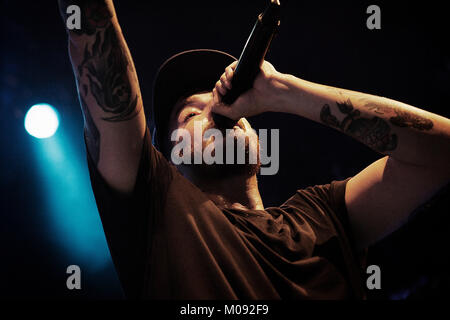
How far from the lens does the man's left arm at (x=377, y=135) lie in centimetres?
101

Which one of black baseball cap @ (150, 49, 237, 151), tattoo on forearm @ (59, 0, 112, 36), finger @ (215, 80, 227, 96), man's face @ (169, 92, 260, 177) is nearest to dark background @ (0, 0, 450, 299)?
black baseball cap @ (150, 49, 237, 151)

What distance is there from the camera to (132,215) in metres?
0.93

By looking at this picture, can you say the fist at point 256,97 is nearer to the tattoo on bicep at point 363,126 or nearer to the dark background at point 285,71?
the tattoo on bicep at point 363,126

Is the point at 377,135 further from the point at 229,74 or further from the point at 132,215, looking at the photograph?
the point at 132,215

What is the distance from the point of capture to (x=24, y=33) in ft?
6.41

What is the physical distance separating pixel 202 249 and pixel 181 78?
893 mm

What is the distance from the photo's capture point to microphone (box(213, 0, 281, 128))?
889 millimetres

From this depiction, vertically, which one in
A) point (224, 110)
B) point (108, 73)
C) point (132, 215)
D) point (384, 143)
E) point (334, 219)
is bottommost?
point (334, 219)

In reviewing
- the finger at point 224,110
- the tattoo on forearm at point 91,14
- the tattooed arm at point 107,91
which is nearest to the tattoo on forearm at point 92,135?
the tattooed arm at point 107,91

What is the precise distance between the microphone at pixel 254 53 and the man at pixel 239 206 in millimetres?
27

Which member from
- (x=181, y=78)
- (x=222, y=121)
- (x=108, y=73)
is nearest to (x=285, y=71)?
(x=181, y=78)

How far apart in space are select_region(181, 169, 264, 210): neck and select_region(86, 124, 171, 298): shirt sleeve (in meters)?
0.36
